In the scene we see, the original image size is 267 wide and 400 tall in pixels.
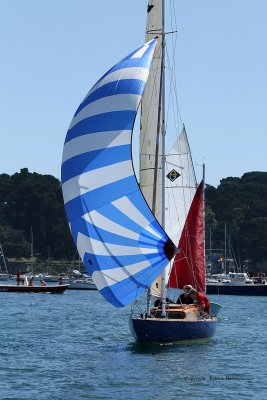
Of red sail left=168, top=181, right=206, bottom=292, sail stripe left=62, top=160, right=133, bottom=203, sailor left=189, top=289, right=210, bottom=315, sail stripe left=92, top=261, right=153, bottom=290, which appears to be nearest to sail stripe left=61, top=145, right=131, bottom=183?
sail stripe left=62, top=160, right=133, bottom=203

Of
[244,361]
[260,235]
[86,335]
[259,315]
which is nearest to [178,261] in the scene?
[86,335]

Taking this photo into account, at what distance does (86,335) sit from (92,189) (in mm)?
12799

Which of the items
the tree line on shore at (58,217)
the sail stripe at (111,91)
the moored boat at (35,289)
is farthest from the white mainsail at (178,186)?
the tree line on shore at (58,217)

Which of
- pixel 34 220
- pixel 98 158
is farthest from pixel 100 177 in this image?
pixel 34 220

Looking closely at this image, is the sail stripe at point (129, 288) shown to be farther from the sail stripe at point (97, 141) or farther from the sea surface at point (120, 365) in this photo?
the sail stripe at point (97, 141)

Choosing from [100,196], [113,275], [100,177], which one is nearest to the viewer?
[100,177]

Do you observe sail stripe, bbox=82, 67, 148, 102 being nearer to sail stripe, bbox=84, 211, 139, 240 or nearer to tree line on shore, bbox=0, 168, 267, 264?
sail stripe, bbox=84, 211, 139, 240

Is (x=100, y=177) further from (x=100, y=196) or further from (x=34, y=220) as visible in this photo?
(x=34, y=220)

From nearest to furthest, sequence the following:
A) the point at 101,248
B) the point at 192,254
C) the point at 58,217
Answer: the point at 101,248
the point at 192,254
the point at 58,217

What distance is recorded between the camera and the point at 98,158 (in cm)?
3062

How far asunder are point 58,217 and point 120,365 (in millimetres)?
140771

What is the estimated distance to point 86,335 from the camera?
139ft

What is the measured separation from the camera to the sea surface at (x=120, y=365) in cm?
2667

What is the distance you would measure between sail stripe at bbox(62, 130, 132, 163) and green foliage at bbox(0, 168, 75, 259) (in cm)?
13492
